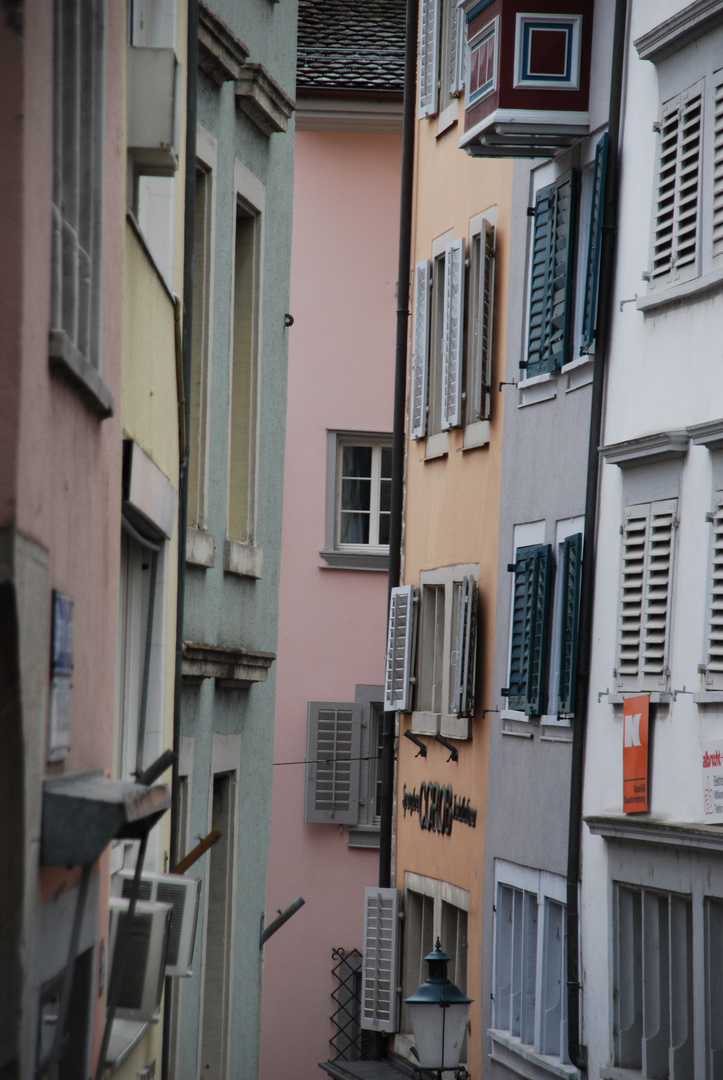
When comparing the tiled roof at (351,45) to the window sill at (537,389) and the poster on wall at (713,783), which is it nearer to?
the window sill at (537,389)

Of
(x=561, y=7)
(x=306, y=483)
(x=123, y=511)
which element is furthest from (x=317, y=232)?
(x=123, y=511)

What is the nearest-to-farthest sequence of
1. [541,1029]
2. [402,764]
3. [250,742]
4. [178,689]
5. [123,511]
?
[123,511]
[178,689]
[250,742]
[541,1029]
[402,764]

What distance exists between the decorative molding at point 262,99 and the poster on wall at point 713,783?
5.20m

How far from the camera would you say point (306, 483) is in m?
23.5

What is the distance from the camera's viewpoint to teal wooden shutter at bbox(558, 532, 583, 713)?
13875 mm

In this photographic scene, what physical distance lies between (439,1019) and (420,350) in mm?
8796

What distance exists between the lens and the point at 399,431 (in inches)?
784

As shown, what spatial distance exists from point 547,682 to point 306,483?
30.1 ft

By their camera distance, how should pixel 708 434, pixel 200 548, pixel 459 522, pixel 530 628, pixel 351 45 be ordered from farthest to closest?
1. pixel 351 45
2. pixel 459 522
3. pixel 530 628
4. pixel 708 434
5. pixel 200 548

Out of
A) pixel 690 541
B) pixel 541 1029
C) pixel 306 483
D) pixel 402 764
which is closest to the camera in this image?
pixel 690 541

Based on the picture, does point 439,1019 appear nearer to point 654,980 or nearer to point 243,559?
point 654,980

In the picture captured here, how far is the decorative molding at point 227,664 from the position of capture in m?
10.9

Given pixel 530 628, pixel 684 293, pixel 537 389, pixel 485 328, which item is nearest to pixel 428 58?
pixel 485 328

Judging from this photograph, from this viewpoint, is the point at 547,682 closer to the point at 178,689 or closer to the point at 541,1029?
the point at 541,1029
